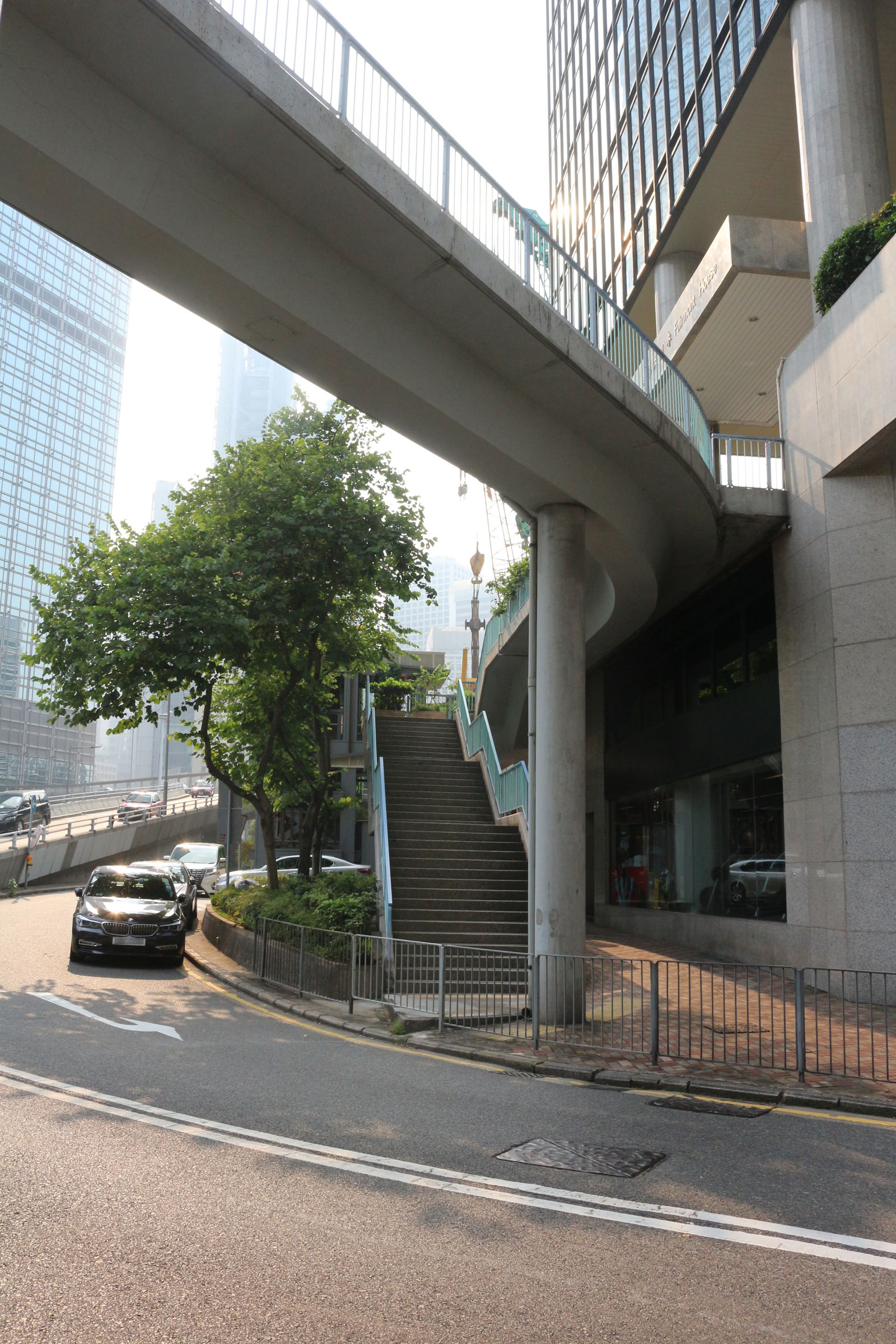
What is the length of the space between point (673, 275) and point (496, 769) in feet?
47.7

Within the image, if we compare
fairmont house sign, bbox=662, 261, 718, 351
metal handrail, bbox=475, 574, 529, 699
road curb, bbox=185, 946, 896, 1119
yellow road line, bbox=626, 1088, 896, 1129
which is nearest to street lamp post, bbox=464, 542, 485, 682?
metal handrail, bbox=475, 574, 529, 699

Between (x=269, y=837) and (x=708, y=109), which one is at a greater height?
(x=708, y=109)

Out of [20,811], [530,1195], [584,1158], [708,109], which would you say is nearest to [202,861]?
[20,811]

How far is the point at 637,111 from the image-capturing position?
26.0m

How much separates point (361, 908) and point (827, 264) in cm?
1198

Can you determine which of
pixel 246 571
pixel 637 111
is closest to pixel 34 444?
pixel 637 111

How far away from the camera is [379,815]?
1797 centimetres

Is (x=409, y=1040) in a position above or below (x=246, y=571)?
below

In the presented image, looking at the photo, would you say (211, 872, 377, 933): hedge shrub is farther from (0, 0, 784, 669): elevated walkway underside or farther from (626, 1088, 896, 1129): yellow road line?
(0, 0, 784, 669): elevated walkway underside

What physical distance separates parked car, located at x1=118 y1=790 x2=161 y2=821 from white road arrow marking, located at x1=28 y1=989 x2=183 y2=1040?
29.7 metres

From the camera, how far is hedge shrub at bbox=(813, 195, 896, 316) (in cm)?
1366

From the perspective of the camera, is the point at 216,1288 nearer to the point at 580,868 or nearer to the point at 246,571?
the point at 580,868

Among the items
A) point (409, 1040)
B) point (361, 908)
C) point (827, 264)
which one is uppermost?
point (827, 264)

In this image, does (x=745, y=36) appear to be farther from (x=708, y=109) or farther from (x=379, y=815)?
(x=379, y=815)
